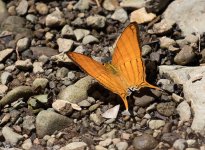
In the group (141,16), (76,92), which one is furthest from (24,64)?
(141,16)

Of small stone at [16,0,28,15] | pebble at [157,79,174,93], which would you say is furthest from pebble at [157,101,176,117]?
small stone at [16,0,28,15]

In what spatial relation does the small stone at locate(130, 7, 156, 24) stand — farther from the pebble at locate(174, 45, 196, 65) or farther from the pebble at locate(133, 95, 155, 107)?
the pebble at locate(133, 95, 155, 107)

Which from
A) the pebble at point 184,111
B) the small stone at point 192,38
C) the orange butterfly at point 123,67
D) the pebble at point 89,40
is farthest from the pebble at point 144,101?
the pebble at point 89,40

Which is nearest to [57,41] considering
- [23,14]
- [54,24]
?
[54,24]

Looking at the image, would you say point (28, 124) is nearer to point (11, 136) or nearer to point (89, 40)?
point (11, 136)

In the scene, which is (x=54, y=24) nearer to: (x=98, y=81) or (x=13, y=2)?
(x=13, y=2)

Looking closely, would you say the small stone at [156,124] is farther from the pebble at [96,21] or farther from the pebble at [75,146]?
the pebble at [96,21]
